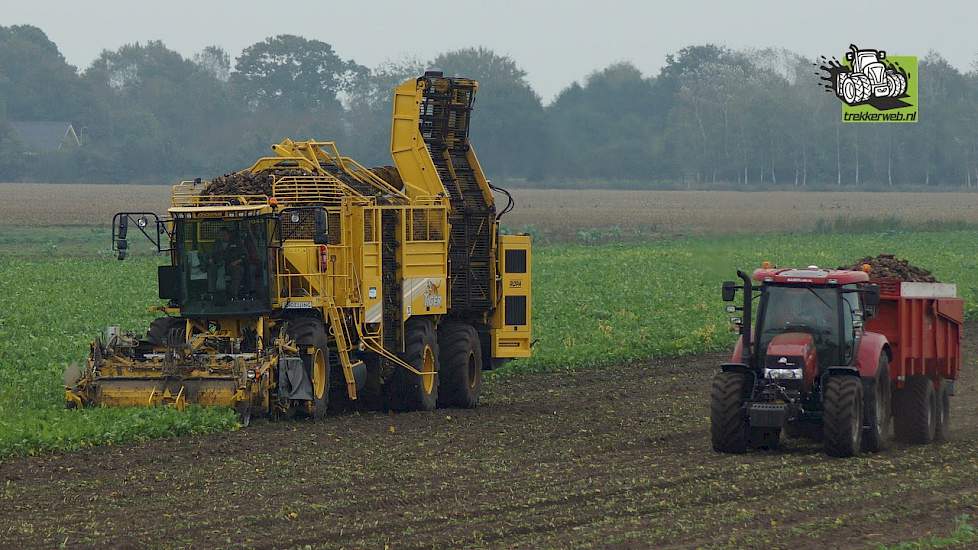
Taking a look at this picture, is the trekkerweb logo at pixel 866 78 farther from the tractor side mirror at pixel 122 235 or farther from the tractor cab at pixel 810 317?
the tractor side mirror at pixel 122 235

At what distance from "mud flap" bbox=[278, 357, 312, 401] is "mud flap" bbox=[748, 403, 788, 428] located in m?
5.58

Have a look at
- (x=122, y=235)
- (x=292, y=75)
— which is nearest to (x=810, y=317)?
(x=122, y=235)

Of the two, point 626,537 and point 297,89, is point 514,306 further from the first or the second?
point 297,89

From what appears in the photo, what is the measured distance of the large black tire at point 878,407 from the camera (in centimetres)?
1531

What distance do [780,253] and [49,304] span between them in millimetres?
26773

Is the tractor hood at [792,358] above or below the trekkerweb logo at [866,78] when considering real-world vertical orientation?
below

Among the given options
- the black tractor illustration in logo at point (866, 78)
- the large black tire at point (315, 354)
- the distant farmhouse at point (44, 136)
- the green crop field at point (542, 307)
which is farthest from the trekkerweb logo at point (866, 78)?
the distant farmhouse at point (44, 136)

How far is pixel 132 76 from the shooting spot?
108 m

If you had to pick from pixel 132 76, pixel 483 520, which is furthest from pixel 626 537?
pixel 132 76

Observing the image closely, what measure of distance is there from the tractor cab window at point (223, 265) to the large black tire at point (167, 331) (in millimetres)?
307

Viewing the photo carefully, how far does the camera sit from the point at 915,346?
1689cm

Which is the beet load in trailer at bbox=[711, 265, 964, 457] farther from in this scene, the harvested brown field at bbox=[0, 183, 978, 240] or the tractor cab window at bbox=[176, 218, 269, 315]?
the harvested brown field at bbox=[0, 183, 978, 240]

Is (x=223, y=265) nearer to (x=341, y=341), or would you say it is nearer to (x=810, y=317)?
(x=341, y=341)

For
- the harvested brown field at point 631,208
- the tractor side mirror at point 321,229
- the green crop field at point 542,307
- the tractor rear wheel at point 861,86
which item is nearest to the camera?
the green crop field at point 542,307
